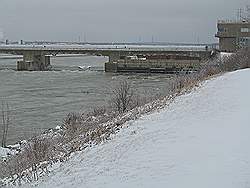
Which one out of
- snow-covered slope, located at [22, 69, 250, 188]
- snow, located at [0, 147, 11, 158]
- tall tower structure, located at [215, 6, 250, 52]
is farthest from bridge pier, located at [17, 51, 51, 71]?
snow-covered slope, located at [22, 69, 250, 188]

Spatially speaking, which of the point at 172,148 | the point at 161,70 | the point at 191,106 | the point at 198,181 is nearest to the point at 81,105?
the point at 191,106

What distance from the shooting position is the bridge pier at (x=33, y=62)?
96.5 metres

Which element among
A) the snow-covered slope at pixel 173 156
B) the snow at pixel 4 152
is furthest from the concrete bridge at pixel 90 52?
the snow-covered slope at pixel 173 156

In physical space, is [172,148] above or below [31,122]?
above

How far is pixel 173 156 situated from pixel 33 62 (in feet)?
304

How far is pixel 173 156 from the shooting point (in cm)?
991

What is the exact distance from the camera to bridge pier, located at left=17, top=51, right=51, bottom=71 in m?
96.5

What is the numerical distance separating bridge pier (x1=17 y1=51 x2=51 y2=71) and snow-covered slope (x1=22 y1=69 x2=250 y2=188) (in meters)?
83.2

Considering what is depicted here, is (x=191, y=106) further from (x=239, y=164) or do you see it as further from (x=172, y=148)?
(x=239, y=164)

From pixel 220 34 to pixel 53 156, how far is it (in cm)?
8311

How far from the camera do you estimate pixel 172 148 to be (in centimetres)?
1069

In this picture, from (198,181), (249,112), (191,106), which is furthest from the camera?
(191,106)

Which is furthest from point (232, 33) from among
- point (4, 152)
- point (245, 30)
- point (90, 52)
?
point (4, 152)

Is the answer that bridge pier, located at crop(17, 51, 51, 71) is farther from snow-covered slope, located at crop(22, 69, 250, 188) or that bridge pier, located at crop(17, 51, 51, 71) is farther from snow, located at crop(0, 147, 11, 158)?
snow-covered slope, located at crop(22, 69, 250, 188)
